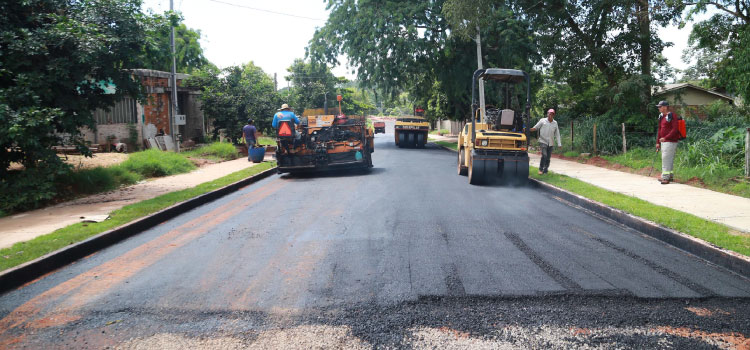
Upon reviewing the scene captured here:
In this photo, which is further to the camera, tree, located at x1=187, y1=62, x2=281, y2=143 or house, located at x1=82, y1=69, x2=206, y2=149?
tree, located at x1=187, y1=62, x2=281, y2=143

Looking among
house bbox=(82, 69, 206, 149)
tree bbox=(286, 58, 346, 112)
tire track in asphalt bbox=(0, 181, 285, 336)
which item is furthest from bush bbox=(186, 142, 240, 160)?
tree bbox=(286, 58, 346, 112)

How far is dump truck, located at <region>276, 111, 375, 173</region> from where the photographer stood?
575 inches

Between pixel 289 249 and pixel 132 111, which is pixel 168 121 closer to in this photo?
pixel 132 111

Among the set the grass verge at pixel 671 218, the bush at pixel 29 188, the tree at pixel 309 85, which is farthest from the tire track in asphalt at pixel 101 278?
the tree at pixel 309 85

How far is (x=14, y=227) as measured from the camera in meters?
7.83

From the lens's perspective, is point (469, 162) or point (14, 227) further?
point (469, 162)

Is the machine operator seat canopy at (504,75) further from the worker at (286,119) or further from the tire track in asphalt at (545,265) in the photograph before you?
the tire track in asphalt at (545,265)

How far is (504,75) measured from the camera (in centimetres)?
1295

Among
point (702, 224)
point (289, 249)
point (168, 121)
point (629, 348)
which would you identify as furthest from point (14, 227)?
point (168, 121)

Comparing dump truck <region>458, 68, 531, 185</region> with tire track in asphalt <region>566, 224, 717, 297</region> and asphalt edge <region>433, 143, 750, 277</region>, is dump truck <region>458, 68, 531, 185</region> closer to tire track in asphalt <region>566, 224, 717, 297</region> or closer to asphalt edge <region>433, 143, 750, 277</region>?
asphalt edge <region>433, 143, 750, 277</region>

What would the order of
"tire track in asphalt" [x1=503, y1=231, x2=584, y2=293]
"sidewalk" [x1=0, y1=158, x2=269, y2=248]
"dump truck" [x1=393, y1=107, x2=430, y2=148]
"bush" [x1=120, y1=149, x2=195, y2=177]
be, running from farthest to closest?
"dump truck" [x1=393, y1=107, x2=430, y2=148], "bush" [x1=120, y1=149, x2=195, y2=177], "sidewalk" [x1=0, y1=158, x2=269, y2=248], "tire track in asphalt" [x1=503, y1=231, x2=584, y2=293]

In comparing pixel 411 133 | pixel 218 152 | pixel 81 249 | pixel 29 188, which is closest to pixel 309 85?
pixel 411 133

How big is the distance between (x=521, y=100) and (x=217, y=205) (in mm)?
23019

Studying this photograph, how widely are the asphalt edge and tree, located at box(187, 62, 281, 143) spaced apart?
17.4m
